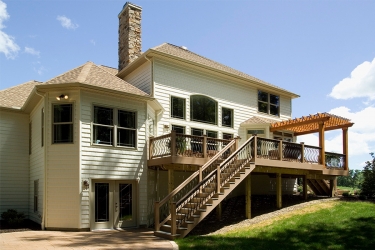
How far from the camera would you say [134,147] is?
14.3 m

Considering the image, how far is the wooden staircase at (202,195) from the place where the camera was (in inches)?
439

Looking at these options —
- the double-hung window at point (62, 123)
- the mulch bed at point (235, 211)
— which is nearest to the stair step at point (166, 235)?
the mulch bed at point (235, 211)

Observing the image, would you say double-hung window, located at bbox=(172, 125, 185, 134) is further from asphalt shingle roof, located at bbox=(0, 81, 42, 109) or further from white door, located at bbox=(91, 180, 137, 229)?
asphalt shingle roof, located at bbox=(0, 81, 42, 109)

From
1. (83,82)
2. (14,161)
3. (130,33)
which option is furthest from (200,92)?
(14,161)

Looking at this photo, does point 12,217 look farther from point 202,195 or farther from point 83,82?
point 202,195

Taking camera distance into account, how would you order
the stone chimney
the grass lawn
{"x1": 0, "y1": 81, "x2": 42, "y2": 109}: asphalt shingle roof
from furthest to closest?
the stone chimney, {"x1": 0, "y1": 81, "x2": 42, "y2": 109}: asphalt shingle roof, the grass lawn

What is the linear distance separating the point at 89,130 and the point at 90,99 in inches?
46.6

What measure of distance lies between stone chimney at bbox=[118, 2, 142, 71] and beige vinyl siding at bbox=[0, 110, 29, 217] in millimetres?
5678

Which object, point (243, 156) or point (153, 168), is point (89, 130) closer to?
point (153, 168)

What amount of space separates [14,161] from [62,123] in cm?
427

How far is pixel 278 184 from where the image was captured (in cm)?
1561

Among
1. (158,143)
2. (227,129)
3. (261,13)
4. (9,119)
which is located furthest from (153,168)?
(261,13)

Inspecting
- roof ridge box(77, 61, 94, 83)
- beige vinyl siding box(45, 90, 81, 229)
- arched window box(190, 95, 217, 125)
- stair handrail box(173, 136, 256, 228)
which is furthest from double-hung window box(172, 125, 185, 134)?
beige vinyl siding box(45, 90, 81, 229)

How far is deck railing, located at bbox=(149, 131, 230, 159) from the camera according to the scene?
44.1 ft
